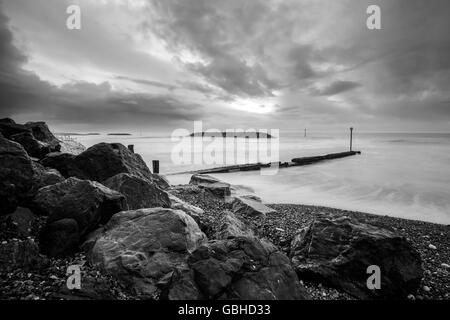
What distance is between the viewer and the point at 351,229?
4426mm

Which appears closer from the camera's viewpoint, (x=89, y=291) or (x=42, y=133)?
(x=89, y=291)

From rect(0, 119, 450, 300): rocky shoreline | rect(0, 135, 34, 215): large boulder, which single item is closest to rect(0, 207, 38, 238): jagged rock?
rect(0, 119, 450, 300): rocky shoreline

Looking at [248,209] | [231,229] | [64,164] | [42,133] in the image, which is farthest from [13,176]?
[42,133]

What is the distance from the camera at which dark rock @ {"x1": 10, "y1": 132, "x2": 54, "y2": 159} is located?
24.0ft

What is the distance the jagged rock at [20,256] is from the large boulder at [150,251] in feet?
2.17

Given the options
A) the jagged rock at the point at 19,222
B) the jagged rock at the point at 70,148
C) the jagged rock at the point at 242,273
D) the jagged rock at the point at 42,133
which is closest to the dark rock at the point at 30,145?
the jagged rock at the point at 70,148

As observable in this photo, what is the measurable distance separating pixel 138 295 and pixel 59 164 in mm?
4906

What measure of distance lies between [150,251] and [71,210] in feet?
5.13

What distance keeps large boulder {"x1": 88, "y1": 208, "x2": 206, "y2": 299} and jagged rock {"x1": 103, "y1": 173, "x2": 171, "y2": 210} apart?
3.23 ft

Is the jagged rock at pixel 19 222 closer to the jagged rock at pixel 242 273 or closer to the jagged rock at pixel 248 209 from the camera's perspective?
the jagged rock at pixel 242 273

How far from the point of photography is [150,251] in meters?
3.72

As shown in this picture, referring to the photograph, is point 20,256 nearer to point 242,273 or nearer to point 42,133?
point 242,273

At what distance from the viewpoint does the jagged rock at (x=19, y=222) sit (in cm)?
387
